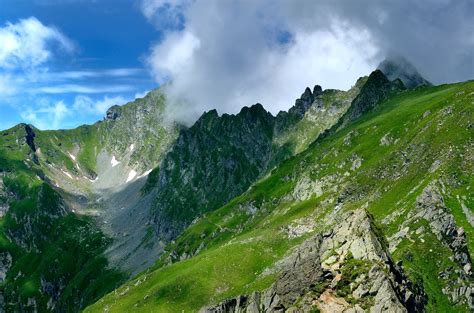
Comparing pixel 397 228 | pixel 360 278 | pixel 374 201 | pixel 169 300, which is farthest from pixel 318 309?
pixel 169 300

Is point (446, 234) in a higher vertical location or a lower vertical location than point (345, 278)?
lower

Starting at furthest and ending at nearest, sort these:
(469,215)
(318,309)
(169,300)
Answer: (169,300)
(469,215)
(318,309)

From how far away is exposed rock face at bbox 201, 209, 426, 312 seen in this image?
50.8 metres

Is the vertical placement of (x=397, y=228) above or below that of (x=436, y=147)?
below

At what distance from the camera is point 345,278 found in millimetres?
52844

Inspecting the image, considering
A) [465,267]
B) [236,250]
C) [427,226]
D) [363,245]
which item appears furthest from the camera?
[236,250]

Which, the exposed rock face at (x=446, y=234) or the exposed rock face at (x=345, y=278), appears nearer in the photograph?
the exposed rock face at (x=345, y=278)

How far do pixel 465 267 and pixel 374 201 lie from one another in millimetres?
58615

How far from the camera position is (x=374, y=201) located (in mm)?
153625

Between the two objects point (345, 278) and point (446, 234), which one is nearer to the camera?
point (345, 278)

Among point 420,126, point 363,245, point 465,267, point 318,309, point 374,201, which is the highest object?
point 420,126

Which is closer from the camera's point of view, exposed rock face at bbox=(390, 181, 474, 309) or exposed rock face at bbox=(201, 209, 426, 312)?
exposed rock face at bbox=(201, 209, 426, 312)

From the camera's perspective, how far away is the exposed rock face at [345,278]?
50.8 m

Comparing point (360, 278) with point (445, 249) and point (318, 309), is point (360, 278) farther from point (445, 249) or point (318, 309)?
point (445, 249)
